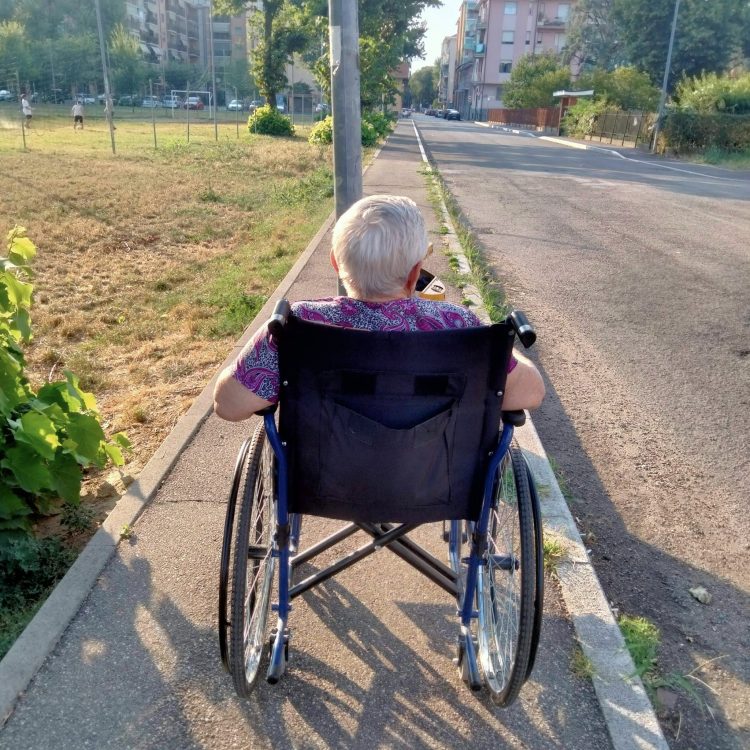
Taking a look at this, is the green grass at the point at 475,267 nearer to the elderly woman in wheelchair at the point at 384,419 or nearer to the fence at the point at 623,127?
the elderly woman in wheelchair at the point at 384,419

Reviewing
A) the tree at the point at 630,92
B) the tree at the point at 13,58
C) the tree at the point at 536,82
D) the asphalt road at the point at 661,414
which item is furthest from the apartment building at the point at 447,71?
the asphalt road at the point at 661,414

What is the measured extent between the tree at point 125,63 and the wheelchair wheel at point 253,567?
59065mm

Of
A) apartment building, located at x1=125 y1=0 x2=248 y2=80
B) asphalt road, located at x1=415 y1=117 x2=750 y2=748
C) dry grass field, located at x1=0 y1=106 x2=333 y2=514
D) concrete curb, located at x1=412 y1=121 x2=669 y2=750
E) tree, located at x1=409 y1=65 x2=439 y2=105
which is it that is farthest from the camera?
tree, located at x1=409 y1=65 x2=439 y2=105

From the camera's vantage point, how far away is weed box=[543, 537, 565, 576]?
2886 mm

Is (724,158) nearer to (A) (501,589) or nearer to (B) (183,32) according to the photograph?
(A) (501,589)

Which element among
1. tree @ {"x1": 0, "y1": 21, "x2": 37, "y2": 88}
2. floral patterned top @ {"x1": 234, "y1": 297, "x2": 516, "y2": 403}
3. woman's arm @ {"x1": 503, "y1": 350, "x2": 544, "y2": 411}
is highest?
tree @ {"x1": 0, "y1": 21, "x2": 37, "y2": 88}

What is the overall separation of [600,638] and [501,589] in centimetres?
50

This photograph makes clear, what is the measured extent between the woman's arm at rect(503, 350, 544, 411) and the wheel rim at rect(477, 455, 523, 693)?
236 millimetres

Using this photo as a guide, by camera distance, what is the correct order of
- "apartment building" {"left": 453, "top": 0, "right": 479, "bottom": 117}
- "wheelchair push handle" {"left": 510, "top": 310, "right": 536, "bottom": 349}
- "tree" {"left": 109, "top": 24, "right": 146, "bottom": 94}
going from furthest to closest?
"apartment building" {"left": 453, "top": 0, "right": 479, "bottom": 117}, "tree" {"left": 109, "top": 24, "right": 146, "bottom": 94}, "wheelchair push handle" {"left": 510, "top": 310, "right": 536, "bottom": 349}

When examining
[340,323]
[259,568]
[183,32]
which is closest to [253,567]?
[259,568]

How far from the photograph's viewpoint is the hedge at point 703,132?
28.9 meters

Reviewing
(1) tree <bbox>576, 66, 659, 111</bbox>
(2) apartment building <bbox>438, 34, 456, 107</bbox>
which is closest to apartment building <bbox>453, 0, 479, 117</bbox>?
(2) apartment building <bbox>438, 34, 456, 107</bbox>

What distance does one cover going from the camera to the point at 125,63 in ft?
187

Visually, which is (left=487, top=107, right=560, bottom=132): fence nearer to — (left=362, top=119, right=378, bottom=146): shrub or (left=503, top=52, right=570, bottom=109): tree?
(left=503, top=52, right=570, bottom=109): tree
